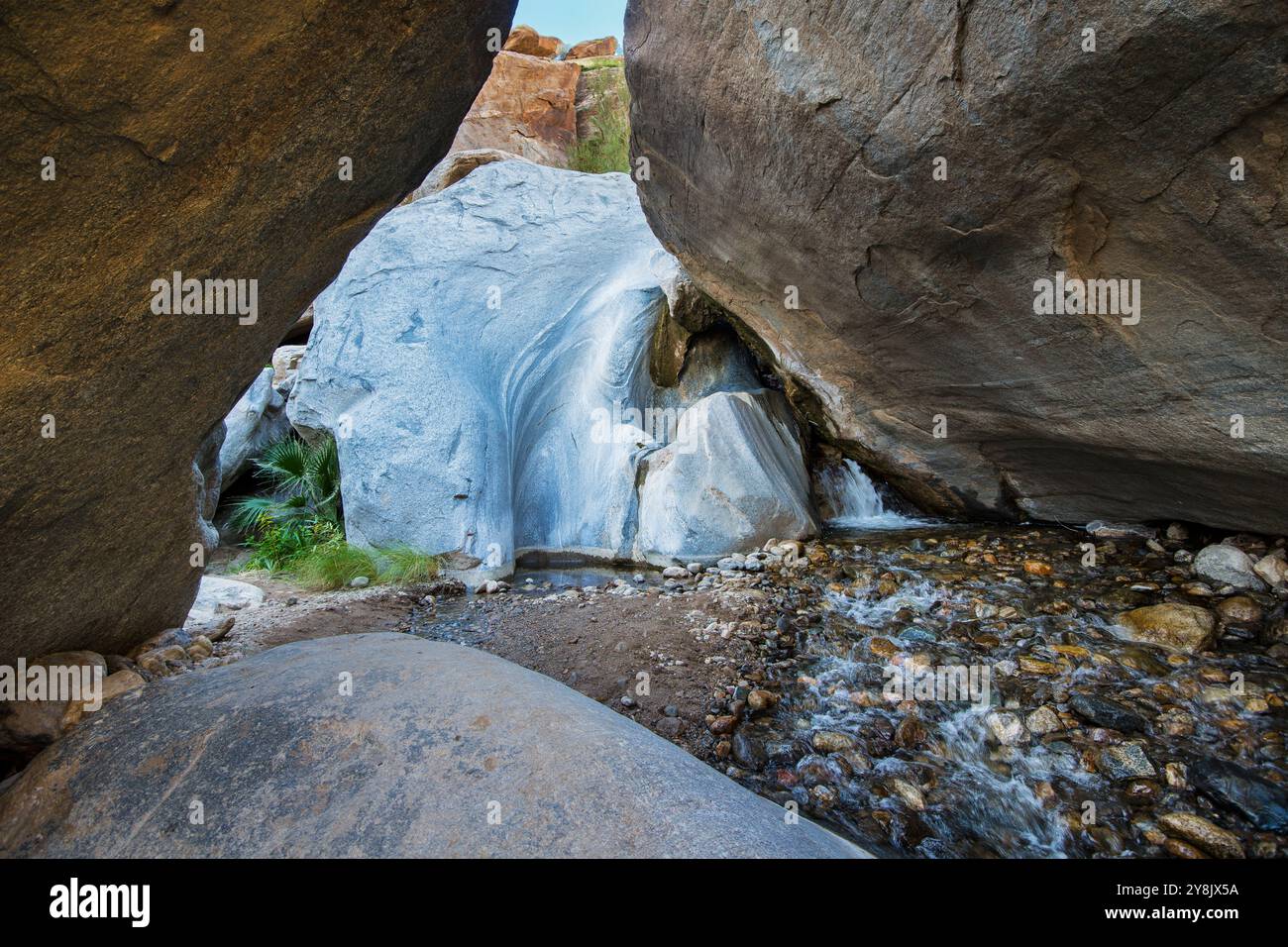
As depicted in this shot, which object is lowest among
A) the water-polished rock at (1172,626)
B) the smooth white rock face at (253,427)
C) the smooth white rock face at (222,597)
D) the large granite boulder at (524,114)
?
the smooth white rock face at (222,597)

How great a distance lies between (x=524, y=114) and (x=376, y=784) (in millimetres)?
16859

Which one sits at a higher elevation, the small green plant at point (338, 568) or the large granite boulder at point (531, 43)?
the large granite boulder at point (531, 43)

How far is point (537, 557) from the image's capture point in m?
6.35

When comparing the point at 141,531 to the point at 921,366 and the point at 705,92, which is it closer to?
the point at 705,92

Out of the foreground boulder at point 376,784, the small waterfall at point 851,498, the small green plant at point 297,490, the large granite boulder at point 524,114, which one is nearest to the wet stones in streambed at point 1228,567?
the small waterfall at point 851,498

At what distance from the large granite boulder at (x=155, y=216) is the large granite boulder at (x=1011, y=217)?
Answer: 6.57 ft

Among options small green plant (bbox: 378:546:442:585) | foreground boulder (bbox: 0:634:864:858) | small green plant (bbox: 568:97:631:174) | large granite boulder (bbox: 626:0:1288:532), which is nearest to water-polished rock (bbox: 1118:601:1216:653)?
large granite boulder (bbox: 626:0:1288:532)

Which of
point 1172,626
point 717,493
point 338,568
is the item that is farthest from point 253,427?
point 1172,626

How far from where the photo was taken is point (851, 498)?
6.66 meters

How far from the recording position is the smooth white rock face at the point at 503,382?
5809 mm

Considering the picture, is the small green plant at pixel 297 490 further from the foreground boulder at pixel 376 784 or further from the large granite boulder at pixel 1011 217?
the foreground boulder at pixel 376 784

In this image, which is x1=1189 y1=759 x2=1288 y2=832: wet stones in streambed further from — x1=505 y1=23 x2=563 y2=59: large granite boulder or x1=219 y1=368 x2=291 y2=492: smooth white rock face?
x1=505 y1=23 x2=563 y2=59: large granite boulder

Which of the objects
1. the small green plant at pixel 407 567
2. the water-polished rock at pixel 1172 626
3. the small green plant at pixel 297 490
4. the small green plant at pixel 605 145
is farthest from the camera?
the small green plant at pixel 605 145
